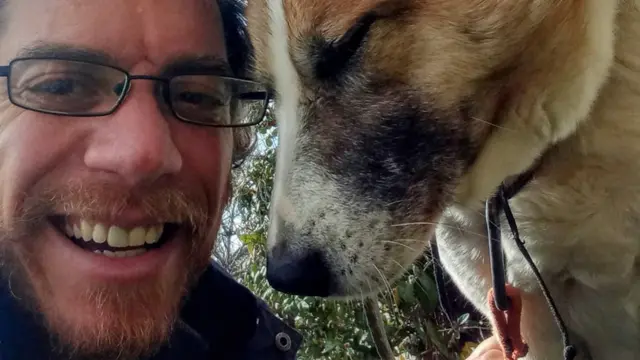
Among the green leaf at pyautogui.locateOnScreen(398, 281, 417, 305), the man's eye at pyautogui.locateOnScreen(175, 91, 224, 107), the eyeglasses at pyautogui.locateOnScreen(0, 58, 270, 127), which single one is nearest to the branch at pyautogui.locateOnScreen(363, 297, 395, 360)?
the green leaf at pyautogui.locateOnScreen(398, 281, 417, 305)

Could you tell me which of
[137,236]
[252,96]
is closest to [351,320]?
[252,96]

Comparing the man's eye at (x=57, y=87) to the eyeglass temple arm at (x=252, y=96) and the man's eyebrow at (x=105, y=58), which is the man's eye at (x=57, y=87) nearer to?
the man's eyebrow at (x=105, y=58)

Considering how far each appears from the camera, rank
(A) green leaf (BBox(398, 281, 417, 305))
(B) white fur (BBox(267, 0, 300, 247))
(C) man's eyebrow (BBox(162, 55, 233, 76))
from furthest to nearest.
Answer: (A) green leaf (BBox(398, 281, 417, 305))
(C) man's eyebrow (BBox(162, 55, 233, 76))
(B) white fur (BBox(267, 0, 300, 247))

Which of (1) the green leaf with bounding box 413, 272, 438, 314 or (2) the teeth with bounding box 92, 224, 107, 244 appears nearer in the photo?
(2) the teeth with bounding box 92, 224, 107, 244

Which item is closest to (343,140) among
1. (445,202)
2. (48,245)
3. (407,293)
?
(445,202)

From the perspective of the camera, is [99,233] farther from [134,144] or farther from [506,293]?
[506,293]

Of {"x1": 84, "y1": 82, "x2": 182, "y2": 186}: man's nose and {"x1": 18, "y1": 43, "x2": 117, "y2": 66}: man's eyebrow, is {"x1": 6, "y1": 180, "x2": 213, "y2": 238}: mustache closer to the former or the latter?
{"x1": 84, "y1": 82, "x2": 182, "y2": 186}: man's nose

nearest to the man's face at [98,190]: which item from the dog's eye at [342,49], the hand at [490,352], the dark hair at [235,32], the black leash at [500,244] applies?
the dark hair at [235,32]
